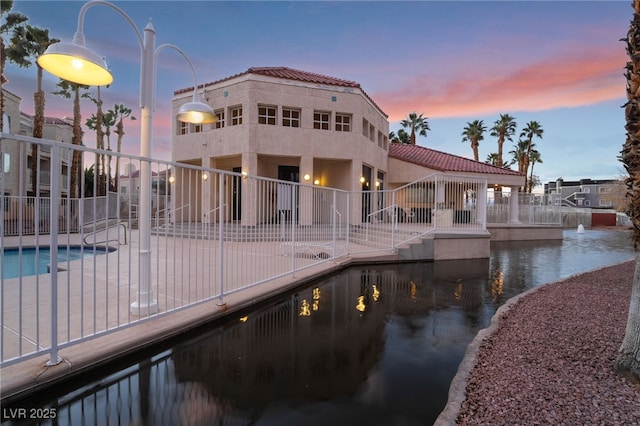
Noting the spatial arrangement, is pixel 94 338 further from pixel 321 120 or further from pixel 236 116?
pixel 321 120

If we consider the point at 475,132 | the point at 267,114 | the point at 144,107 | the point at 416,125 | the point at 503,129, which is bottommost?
the point at 144,107

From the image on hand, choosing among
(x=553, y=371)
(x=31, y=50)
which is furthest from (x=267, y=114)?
(x=31, y=50)

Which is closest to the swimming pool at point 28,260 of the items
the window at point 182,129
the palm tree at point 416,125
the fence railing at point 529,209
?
the window at point 182,129

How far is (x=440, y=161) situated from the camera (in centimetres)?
1962

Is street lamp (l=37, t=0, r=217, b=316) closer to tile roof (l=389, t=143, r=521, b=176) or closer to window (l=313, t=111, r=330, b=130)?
window (l=313, t=111, r=330, b=130)

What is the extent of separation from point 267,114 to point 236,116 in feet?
5.29

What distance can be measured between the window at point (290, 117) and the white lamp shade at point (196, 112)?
33.4 ft

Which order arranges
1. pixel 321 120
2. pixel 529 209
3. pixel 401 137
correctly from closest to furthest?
1. pixel 321 120
2. pixel 529 209
3. pixel 401 137

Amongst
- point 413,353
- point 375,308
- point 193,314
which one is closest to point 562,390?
point 413,353

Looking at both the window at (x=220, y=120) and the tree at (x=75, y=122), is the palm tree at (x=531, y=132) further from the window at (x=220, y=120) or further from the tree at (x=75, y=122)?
the tree at (x=75, y=122)

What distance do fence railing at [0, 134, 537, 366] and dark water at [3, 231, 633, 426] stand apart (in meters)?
0.69

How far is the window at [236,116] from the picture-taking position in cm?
1515

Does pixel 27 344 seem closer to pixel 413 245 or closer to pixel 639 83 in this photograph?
pixel 639 83

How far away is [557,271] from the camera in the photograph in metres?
9.04
